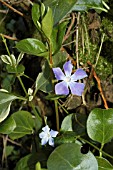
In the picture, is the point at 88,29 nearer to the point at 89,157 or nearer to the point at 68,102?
the point at 68,102

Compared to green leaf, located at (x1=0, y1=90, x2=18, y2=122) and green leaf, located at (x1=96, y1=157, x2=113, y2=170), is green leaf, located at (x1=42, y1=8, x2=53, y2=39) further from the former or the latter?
green leaf, located at (x1=96, y1=157, x2=113, y2=170)

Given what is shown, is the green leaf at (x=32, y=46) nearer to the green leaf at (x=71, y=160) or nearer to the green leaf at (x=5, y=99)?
the green leaf at (x=5, y=99)

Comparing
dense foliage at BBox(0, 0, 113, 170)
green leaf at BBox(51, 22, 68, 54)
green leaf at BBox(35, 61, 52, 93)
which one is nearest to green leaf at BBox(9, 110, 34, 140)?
dense foliage at BBox(0, 0, 113, 170)

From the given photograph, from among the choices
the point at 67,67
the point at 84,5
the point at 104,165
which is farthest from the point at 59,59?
the point at 104,165

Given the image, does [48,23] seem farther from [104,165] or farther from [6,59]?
[104,165]

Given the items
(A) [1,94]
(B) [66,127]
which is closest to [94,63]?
(B) [66,127]
